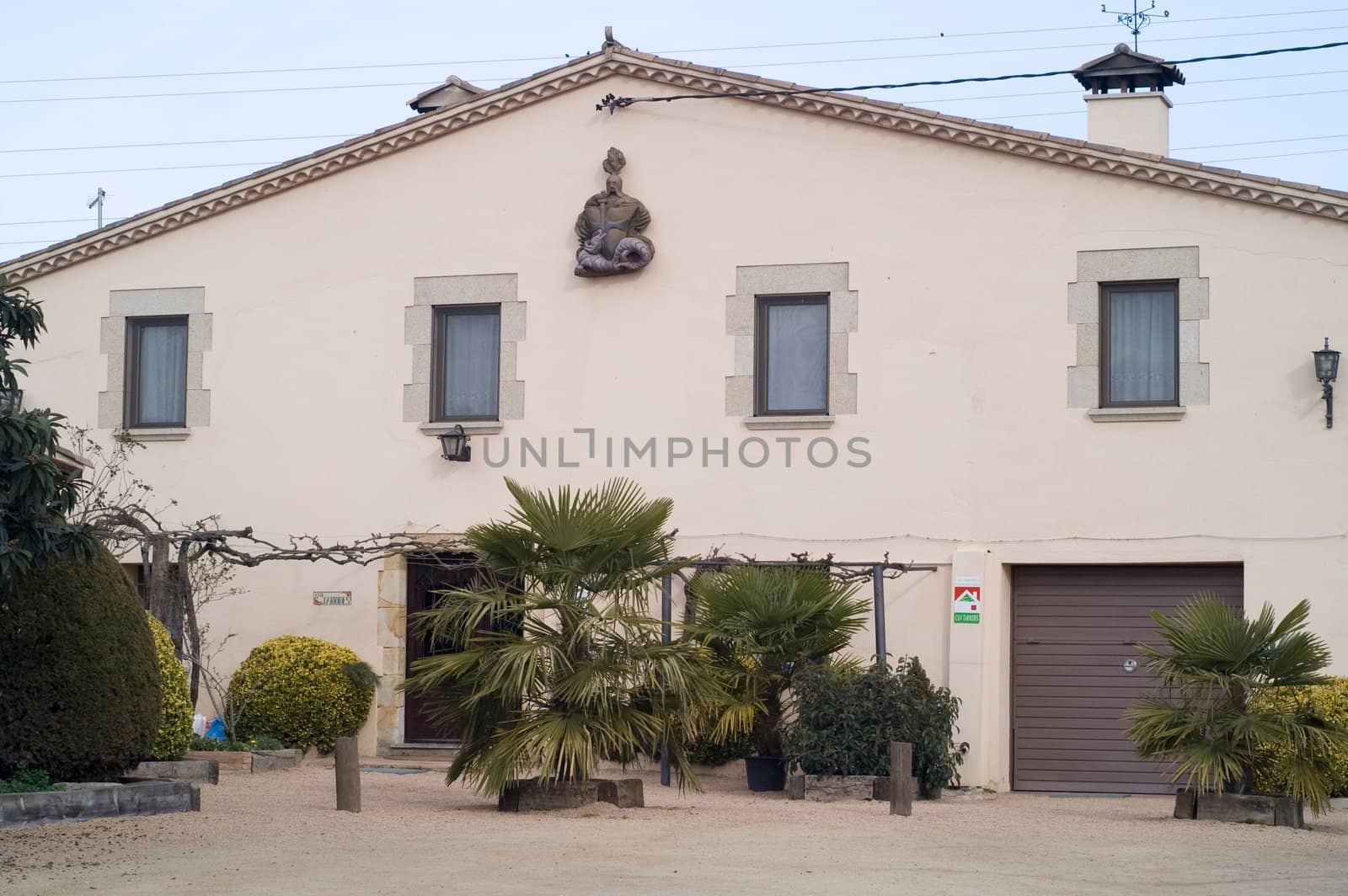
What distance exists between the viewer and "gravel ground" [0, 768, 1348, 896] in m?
9.04

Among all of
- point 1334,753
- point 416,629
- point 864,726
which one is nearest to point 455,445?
point 416,629

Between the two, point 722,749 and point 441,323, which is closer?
point 722,749

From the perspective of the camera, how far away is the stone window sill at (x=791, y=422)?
1661 centimetres

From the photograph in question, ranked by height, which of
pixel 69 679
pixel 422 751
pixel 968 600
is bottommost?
pixel 422 751

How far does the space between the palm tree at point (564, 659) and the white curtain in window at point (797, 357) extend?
15.4 feet

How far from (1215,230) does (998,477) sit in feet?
9.37

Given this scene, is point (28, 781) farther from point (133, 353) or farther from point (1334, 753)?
point (1334, 753)

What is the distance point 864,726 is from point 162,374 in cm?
868

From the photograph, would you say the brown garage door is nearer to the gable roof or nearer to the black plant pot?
the black plant pot

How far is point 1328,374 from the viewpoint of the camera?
15.1 metres

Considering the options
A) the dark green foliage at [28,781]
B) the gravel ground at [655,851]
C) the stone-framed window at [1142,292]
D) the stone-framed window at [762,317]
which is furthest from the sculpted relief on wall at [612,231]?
the dark green foliage at [28,781]

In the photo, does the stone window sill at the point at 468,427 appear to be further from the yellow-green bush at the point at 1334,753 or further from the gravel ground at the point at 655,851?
the yellow-green bush at the point at 1334,753

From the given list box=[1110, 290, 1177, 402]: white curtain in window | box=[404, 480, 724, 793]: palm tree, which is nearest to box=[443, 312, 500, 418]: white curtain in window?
box=[404, 480, 724, 793]: palm tree

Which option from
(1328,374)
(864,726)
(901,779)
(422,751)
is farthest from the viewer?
(422,751)
